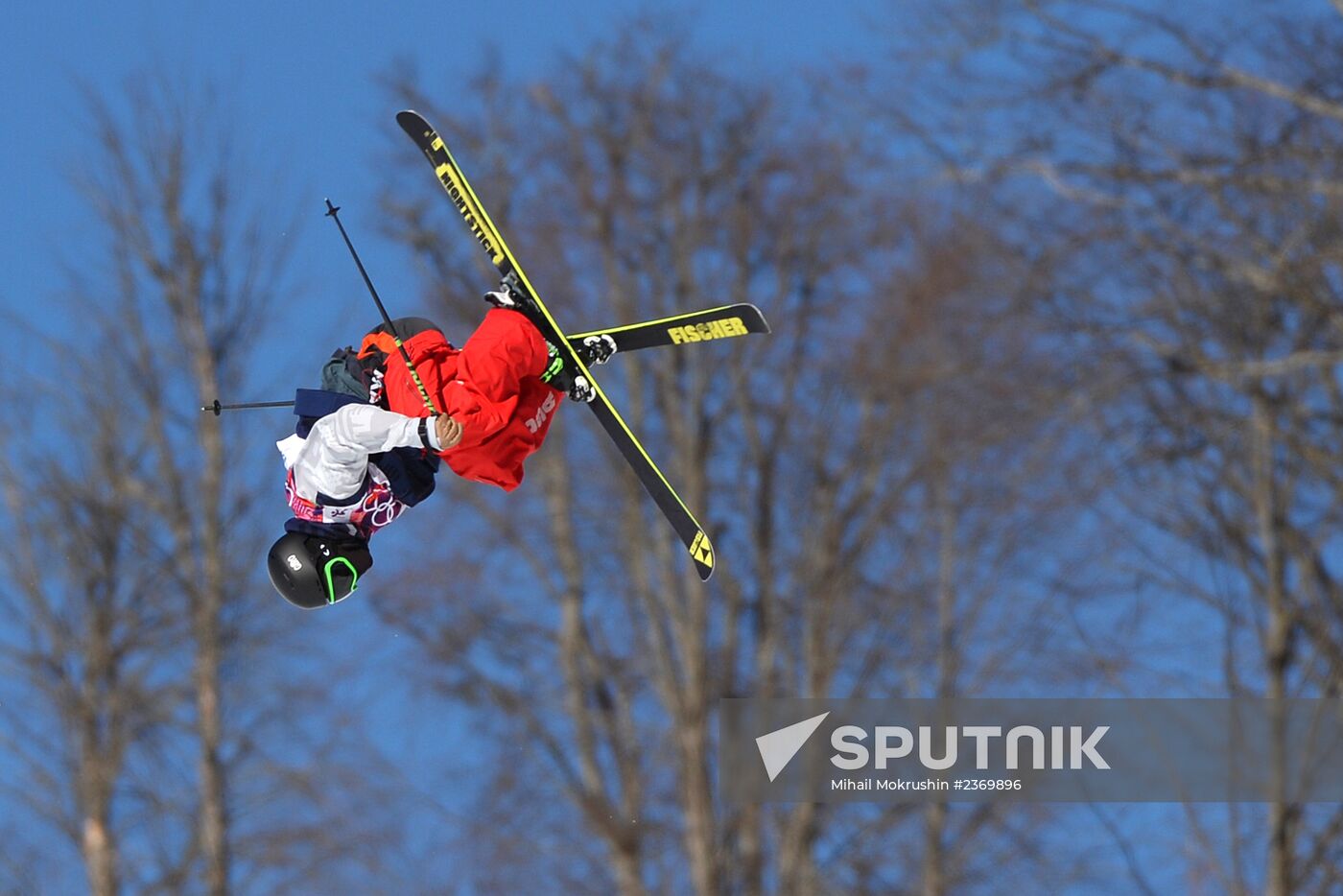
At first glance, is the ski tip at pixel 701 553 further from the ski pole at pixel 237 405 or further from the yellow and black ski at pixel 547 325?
the ski pole at pixel 237 405

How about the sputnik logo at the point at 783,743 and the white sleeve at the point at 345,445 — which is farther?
the sputnik logo at the point at 783,743

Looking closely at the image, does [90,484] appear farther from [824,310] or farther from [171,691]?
[824,310]

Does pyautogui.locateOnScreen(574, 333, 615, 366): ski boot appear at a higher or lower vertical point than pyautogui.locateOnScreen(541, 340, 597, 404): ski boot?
higher

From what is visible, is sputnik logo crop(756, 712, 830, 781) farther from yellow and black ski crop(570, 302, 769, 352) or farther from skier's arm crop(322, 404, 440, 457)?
skier's arm crop(322, 404, 440, 457)

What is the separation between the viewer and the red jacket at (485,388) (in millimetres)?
10023

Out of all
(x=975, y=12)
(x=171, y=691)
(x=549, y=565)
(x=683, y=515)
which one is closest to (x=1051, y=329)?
(x=975, y=12)

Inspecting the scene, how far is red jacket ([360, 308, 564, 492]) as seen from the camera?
32.9ft

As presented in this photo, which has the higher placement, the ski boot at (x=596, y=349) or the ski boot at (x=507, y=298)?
the ski boot at (x=507, y=298)

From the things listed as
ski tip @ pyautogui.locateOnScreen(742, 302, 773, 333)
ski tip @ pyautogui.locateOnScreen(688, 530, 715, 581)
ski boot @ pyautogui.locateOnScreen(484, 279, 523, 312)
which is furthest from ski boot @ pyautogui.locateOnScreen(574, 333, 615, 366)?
ski tip @ pyautogui.locateOnScreen(688, 530, 715, 581)

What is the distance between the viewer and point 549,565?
25.1m

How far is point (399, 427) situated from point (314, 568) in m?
0.77

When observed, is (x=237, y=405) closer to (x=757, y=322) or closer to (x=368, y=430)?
(x=368, y=430)

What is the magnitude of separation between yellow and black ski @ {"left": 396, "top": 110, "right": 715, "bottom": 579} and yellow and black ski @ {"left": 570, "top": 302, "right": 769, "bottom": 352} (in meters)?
0.21

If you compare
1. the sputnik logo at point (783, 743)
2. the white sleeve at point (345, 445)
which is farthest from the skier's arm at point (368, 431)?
the sputnik logo at point (783, 743)
